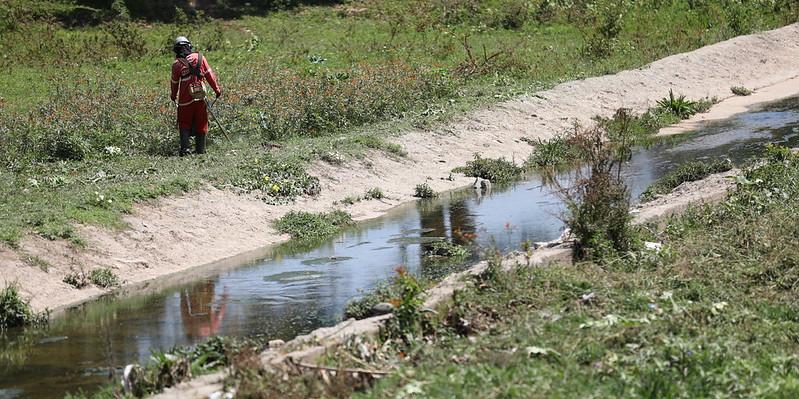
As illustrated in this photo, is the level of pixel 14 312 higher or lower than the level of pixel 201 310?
higher

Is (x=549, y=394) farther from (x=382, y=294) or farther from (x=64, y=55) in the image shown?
(x=64, y=55)

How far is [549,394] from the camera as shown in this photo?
22.5 feet

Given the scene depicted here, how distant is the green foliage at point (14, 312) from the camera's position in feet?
35.1

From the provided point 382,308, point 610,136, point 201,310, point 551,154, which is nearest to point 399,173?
point 551,154

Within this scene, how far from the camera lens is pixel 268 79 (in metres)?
21.6

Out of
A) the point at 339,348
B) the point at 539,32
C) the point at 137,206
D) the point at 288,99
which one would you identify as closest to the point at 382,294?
the point at 339,348

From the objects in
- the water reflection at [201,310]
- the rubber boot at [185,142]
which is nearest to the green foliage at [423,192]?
the rubber boot at [185,142]

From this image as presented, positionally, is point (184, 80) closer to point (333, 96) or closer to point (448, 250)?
point (333, 96)

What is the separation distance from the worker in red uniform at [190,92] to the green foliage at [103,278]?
4.89 metres

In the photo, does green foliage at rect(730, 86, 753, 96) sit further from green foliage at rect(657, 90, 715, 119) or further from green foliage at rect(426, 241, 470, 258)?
green foliage at rect(426, 241, 470, 258)

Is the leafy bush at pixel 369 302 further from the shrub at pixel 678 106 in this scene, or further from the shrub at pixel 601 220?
the shrub at pixel 678 106

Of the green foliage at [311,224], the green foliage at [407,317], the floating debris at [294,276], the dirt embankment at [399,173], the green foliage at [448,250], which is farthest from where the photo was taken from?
the green foliage at [311,224]

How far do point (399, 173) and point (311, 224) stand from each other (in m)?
3.05

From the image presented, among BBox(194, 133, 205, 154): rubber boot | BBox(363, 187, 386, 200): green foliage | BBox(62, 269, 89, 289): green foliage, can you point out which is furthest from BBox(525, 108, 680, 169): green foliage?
BBox(62, 269, 89, 289): green foliage
